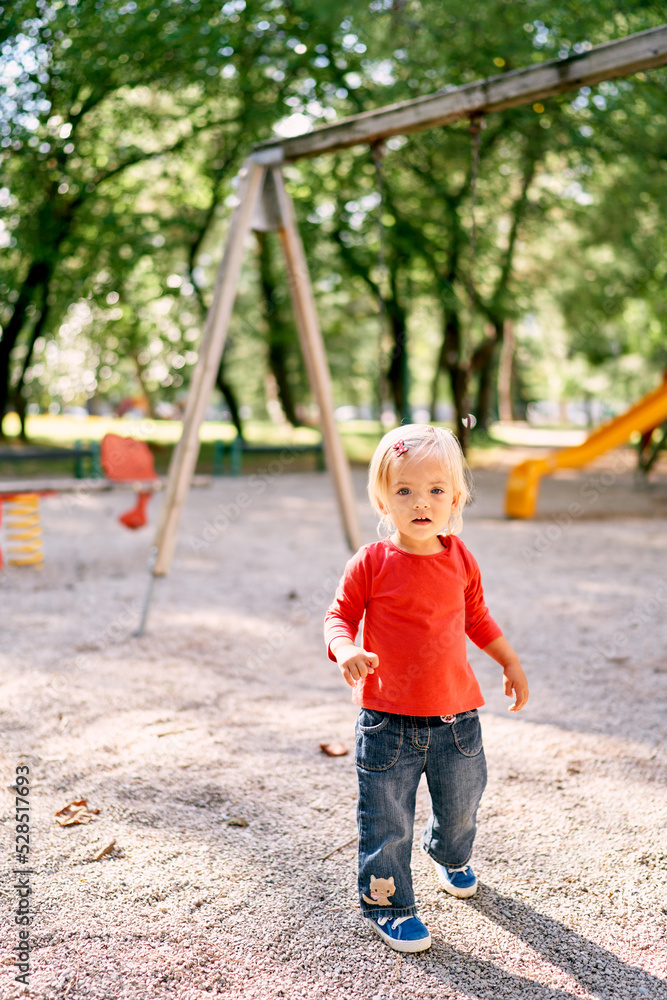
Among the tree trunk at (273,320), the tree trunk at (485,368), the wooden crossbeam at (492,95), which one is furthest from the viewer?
the tree trunk at (485,368)

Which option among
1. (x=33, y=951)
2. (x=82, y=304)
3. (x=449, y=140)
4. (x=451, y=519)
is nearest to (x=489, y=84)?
Answer: (x=451, y=519)

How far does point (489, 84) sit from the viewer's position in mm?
3629

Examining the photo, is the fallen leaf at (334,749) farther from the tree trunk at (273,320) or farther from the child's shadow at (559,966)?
the tree trunk at (273,320)

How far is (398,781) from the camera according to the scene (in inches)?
76.8

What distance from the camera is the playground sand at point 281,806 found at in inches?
72.6

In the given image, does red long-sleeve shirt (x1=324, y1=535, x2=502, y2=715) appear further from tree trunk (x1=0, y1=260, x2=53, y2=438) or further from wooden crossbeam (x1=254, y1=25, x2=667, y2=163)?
tree trunk (x1=0, y1=260, x2=53, y2=438)

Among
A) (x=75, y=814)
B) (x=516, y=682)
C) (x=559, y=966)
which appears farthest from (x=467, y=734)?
(x=75, y=814)

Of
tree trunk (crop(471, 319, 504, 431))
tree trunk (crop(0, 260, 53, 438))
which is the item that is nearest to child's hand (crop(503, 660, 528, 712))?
tree trunk (crop(0, 260, 53, 438))

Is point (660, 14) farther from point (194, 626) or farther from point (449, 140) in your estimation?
point (194, 626)

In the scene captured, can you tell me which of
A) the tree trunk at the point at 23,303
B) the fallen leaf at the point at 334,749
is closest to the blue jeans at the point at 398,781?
the fallen leaf at the point at 334,749

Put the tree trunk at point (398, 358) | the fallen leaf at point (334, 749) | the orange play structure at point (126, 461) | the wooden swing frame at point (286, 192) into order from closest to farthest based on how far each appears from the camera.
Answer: the fallen leaf at point (334, 749) < the wooden swing frame at point (286, 192) < the orange play structure at point (126, 461) < the tree trunk at point (398, 358)

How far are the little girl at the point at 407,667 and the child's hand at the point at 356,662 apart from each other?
0.06 meters

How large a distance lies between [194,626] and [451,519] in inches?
113

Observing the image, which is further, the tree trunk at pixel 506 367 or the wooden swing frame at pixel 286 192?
the tree trunk at pixel 506 367
